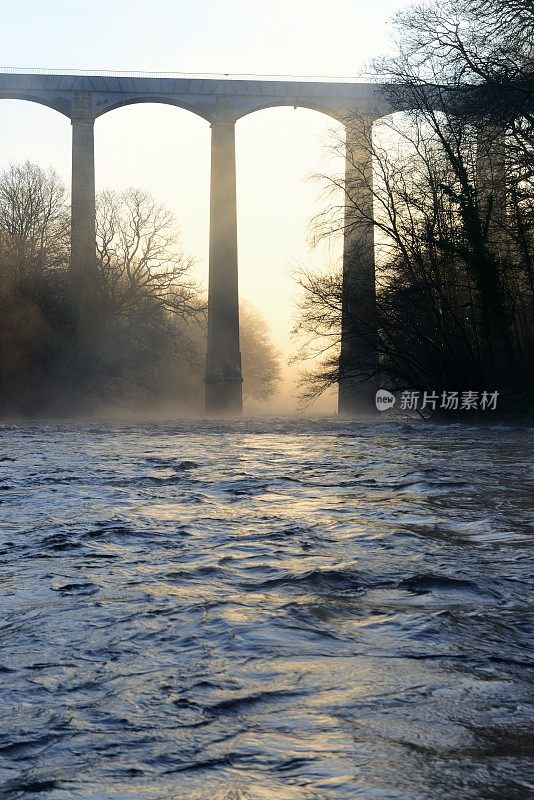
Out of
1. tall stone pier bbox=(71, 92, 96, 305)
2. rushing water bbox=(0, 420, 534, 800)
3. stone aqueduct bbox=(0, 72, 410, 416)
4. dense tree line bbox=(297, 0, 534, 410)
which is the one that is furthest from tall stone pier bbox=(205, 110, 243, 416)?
rushing water bbox=(0, 420, 534, 800)

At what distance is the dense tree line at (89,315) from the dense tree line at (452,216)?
13.5 metres

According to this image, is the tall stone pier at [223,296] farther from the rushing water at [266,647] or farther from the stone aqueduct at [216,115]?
the rushing water at [266,647]

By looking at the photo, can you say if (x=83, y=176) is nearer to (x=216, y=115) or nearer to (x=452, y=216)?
(x=216, y=115)

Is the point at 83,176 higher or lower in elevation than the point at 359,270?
higher

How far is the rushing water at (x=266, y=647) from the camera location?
283 cm

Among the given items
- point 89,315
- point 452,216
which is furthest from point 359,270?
point 89,315

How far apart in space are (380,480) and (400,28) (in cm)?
1356

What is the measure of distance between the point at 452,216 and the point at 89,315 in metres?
17.7

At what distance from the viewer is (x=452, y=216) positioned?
24625 mm

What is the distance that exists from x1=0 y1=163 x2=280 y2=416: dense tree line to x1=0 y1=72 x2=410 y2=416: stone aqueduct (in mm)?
1561

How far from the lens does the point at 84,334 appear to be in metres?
38.7

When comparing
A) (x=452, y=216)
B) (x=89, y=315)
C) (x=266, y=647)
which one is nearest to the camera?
(x=266, y=647)

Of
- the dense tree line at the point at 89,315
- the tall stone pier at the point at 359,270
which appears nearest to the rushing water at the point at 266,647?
the tall stone pier at the point at 359,270

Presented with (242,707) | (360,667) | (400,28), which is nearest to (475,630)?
(360,667)
